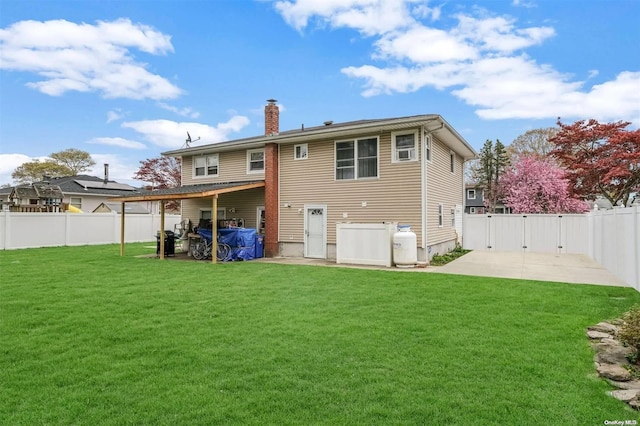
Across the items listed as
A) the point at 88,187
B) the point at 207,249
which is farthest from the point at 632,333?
the point at 88,187

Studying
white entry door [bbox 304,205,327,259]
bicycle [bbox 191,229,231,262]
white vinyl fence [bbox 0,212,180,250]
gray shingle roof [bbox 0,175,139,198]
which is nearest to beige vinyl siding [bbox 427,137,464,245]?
white entry door [bbox 304,205,327,259]

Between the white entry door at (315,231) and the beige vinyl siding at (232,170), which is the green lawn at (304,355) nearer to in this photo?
the white entry door at (315,231)

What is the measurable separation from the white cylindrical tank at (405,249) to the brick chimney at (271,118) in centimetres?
719

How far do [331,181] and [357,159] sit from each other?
1.24 m

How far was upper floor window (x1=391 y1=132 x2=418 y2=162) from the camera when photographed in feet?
39.5

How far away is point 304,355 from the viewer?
158 inches

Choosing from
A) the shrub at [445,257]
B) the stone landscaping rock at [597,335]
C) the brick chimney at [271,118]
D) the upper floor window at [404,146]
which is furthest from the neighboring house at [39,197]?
the stone landscaping rock at [597,335]

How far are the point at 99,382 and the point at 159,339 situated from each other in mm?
1171

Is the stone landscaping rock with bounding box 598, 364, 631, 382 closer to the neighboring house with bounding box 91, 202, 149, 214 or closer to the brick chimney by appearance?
the brick chimney

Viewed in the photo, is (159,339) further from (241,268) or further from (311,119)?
(311,119)

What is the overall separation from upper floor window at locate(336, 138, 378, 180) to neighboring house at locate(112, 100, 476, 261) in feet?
0.11

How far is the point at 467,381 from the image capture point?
→ 337 centimetres

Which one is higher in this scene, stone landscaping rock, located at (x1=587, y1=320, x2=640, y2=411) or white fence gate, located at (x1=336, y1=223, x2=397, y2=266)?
white fence gate, located at (x1=336, y1=223, x2=397, y2=266)

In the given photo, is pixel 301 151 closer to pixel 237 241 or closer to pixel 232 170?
pixel 232 170
